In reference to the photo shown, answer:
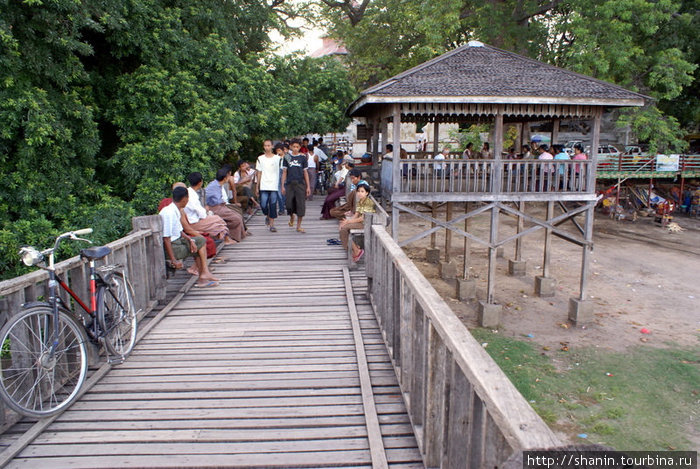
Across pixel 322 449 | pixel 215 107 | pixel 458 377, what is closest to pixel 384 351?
pixel 322 449

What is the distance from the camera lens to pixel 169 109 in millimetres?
14289

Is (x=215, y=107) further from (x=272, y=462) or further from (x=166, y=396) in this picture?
(x=272, y=462)

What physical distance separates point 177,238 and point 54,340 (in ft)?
10.1

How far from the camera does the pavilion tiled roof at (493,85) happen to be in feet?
40.9

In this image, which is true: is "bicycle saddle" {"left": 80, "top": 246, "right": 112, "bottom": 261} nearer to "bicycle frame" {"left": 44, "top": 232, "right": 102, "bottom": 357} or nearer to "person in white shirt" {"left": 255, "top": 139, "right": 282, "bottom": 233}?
"bicycle frame" {"left": 44, "top": 232, "right": 102, "bottom": 357}

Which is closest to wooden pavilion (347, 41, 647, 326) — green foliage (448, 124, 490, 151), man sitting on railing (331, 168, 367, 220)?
man sitting on railing (331, 168, 367, 220)

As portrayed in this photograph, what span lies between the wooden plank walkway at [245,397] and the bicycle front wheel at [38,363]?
201 mm

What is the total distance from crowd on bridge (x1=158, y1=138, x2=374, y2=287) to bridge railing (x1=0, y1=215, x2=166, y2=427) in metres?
0.32

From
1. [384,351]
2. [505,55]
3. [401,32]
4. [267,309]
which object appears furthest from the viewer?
[401,32]

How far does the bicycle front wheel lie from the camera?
3.69 metres

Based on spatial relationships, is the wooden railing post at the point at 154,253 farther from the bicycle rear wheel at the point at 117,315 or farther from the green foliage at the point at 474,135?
the green foliage at the point at 474,135

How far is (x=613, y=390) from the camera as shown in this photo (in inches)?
425

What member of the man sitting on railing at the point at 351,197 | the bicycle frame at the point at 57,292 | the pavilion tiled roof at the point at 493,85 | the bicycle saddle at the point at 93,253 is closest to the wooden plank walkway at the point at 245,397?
the bicycle frame at the point at 57,292

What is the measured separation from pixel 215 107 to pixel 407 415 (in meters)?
12.5
